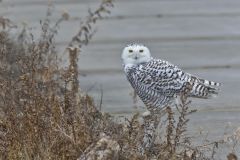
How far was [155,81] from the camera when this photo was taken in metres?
7.45

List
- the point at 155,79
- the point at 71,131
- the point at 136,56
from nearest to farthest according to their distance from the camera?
the point at 71,131 < the point at 155,79 < the point at 136,56

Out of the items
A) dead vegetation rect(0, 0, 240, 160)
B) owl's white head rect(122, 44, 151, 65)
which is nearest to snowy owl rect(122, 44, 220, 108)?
owl's white head rect(122, 44, 151, 65)

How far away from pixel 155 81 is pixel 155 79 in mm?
22

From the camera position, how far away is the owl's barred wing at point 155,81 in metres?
7.44

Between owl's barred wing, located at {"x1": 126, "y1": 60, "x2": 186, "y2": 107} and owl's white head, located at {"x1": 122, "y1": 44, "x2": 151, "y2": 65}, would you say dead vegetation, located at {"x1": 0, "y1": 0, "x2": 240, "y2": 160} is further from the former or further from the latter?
owl's white head, located at {"x1": 122, "y1": 44, "x2": 151, "y2": 65}

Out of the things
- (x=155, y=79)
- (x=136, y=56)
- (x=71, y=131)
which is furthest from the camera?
(x=136, y=56)

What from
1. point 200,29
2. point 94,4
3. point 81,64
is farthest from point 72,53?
point 94,4

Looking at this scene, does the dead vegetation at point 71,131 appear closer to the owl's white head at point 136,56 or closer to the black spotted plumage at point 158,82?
the black spotted plumage at point 158,82

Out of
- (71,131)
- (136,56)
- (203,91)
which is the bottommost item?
(71,131)

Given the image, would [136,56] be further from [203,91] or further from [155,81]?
[203,91]

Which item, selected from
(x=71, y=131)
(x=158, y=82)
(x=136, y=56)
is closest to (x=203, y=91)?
(x=158, y=82)

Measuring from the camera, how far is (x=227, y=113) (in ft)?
27.6

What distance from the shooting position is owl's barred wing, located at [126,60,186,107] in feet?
24.4

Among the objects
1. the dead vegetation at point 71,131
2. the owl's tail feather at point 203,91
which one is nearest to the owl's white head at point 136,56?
the owl's tail feather at point 203,91
